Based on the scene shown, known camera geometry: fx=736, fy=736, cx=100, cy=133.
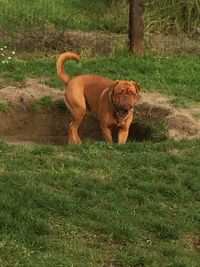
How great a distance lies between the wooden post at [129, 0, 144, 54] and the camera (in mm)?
11672

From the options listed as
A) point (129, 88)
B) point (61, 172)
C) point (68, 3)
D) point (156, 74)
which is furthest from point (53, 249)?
point (68, 3)

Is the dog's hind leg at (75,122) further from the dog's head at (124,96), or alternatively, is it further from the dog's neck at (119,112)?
the dog's head at (124,96)

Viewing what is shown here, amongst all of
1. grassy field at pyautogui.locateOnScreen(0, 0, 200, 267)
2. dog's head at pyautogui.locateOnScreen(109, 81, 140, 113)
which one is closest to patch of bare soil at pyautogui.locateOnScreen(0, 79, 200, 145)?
grassy field at pyautogui.locateOnScreen(0, 0, 200, 267)

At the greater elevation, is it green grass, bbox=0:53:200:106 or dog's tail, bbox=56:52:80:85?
dog's tail, bbox=56:52:80:85

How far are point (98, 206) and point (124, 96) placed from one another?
7.50ft

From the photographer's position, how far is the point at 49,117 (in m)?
9.19

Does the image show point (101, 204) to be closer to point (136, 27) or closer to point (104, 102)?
point (104, 102)

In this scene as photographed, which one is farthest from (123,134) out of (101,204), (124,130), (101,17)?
(101,17)

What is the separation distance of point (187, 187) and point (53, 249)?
1753 mm

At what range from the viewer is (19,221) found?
536cm

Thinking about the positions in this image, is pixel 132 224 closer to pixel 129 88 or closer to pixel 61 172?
pixel 61 172

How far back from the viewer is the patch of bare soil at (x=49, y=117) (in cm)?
880

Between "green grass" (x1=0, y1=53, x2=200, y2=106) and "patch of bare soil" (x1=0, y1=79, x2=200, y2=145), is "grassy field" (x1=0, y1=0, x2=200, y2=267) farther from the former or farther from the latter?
"green grass" (x1=0, y1=53, x2=200, y2=106)

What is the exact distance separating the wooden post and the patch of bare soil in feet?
7.78
